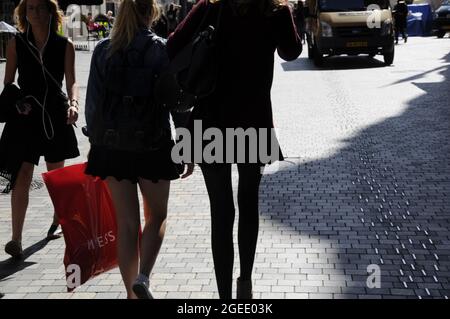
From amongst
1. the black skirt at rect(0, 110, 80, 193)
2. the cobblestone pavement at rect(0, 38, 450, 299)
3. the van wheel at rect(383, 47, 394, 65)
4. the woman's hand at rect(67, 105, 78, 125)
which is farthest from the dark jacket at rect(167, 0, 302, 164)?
the van wheel at rect(383, 47, 394, 65)

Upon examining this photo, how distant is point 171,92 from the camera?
347 centimetres

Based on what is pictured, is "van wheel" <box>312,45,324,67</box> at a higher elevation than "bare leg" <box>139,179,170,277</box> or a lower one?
lower

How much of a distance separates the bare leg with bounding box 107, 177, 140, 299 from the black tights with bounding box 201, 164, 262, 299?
403 mm

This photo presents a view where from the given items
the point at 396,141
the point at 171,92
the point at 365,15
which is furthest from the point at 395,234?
the point at 365,15

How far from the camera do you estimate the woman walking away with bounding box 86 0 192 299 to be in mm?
3578

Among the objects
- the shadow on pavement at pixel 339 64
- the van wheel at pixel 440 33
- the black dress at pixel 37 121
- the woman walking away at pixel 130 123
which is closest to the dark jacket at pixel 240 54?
the woman walking away at pixel 130 123

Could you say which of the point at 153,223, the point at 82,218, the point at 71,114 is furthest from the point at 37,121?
the point at 153,223

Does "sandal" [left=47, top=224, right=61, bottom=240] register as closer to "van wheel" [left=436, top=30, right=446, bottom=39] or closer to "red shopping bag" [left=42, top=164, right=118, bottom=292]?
"red shopping bag" [left=42, top=164, right=118, bottom=292]

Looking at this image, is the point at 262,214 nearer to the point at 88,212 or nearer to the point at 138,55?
the point at 88,212

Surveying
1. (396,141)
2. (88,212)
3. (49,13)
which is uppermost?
(49,13)

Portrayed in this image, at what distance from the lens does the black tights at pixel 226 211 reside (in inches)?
144

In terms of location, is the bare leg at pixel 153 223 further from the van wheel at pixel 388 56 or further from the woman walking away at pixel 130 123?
the van wheel at pixel 388 56

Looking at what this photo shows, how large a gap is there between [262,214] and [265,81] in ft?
8.63

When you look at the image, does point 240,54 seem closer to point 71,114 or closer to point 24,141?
point 71,114
